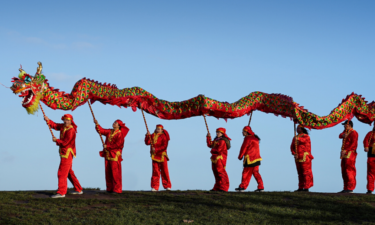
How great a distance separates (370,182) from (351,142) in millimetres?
1376

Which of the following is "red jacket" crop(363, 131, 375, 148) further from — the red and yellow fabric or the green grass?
the red and yellow fabric

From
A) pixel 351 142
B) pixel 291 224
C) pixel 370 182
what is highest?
pixel 351 142

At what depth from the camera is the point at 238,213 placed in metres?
11.8

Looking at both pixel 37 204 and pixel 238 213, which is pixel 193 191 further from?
pixel 37 204

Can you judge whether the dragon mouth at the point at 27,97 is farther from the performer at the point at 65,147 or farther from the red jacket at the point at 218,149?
the red jacket at the point at 218,149

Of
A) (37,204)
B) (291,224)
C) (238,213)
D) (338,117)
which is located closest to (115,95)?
(37,204)

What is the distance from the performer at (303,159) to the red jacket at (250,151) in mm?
1209

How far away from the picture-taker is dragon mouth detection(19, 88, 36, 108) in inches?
494

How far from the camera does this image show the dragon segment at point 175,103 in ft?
41.7

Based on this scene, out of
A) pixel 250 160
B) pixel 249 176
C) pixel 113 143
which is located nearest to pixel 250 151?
pixel 250 160

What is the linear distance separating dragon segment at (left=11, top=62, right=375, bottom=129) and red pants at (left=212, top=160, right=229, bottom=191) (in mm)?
1496

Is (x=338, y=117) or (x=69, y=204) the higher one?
(x=338, y=117)

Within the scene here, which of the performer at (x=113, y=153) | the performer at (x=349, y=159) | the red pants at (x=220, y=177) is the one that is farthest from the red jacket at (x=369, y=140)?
the performer at (x=113, y=153)

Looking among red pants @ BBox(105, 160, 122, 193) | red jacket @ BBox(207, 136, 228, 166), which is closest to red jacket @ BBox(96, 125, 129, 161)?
red pants @ BBox(105, 160, 122, 193)
